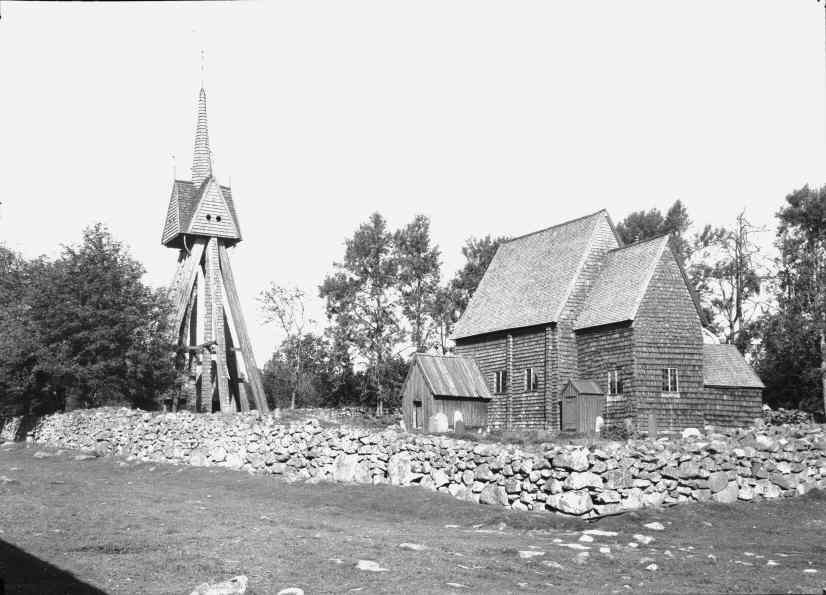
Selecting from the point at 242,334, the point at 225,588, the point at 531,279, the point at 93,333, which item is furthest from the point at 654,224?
the point at 225,588

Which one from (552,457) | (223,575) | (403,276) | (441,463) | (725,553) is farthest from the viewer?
(403,276)

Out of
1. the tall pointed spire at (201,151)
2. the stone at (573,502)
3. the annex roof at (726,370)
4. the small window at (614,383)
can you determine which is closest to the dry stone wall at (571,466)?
the stone at (573,502)

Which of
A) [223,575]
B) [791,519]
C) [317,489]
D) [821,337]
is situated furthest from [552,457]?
[821,337]

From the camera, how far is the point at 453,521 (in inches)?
830

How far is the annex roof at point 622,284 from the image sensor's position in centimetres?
4091

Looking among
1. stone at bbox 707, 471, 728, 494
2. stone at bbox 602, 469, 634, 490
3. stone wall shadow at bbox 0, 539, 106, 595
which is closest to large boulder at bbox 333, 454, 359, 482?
stone at bbox 602, 469, 634, 490

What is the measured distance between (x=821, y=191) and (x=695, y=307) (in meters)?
27.2

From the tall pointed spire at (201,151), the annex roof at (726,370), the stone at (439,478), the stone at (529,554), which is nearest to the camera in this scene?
the stone at (529,554)

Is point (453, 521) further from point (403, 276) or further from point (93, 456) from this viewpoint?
point (403, 276)

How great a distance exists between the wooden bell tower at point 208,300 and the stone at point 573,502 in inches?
1227

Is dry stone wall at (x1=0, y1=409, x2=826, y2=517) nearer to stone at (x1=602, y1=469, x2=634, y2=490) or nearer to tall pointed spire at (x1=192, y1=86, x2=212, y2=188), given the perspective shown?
stone at (x1=602, y1=469, x2=634, y2=490)

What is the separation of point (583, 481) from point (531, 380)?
23.4 m

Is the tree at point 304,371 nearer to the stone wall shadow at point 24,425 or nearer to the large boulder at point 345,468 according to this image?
the stone wall shadow at point 24,425

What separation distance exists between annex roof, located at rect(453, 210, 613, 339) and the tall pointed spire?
795 inches
